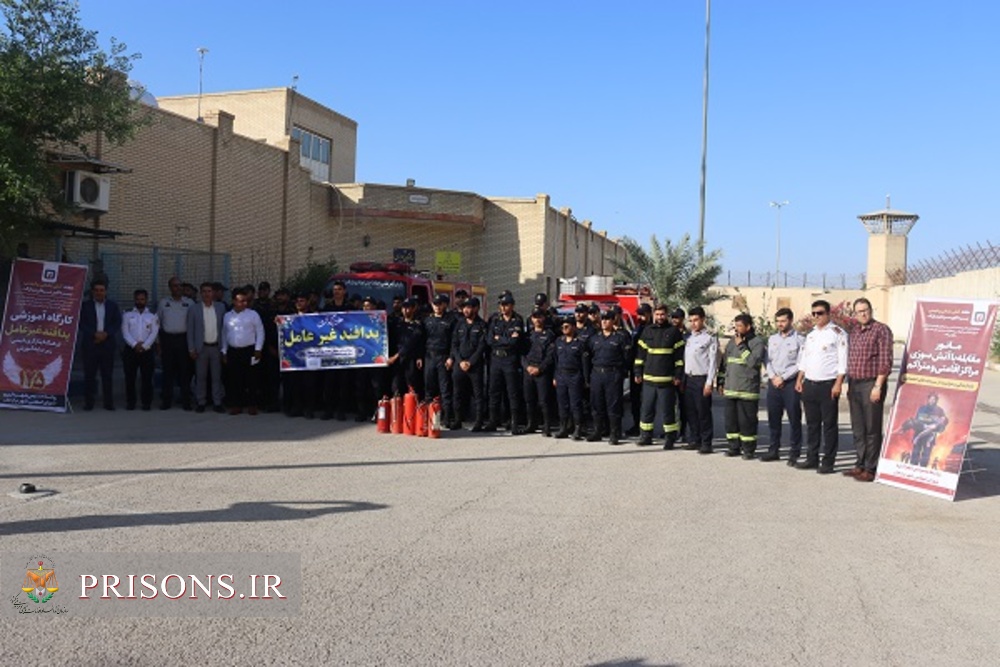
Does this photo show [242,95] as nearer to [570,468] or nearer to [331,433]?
[331,433]

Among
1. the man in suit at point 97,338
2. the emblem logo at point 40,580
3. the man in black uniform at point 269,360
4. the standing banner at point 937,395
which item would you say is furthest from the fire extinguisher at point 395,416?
the emblem logo at point 40,580

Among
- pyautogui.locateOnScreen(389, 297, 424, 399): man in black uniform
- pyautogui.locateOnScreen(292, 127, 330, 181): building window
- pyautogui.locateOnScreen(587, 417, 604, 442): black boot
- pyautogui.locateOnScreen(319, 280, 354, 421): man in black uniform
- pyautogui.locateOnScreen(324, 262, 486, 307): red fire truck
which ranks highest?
pyautogui.locateOnScreen(292, 127, 330, 181): building window

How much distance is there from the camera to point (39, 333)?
42.0 feet

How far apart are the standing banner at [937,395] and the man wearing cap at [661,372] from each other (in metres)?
2.70

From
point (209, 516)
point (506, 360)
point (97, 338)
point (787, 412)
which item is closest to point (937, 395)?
point (787, 412)

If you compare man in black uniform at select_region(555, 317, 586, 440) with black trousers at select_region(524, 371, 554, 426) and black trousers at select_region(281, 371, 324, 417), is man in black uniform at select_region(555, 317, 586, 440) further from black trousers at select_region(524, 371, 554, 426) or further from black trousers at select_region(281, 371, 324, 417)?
black trousers at select_region(281, 371, 324, 417)

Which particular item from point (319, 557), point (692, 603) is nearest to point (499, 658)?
point (692, 603)

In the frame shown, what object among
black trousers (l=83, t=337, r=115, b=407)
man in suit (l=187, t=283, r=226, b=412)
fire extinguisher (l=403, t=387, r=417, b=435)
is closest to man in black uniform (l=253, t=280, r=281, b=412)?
man in suit (l=187, t=283, r=226, b=412)

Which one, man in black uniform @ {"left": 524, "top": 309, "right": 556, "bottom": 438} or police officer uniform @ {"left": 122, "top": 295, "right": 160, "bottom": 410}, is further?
police officer uniform @ {"left": 122, "top": 295, "right": 160, "bottom": 410}

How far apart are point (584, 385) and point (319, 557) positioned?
6.49m

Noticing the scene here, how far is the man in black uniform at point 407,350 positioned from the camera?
41.8 feet

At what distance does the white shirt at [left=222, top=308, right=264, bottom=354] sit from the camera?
13070 mm

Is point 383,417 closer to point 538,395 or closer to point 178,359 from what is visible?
point 538,395

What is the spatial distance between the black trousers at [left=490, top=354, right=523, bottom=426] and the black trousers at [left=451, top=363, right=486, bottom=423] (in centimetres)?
17
